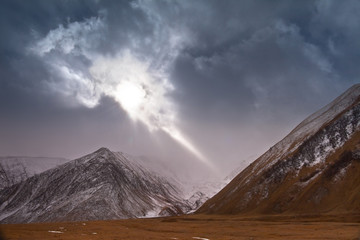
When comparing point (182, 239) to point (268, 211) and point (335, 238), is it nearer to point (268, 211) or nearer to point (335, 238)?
point (335, 238)

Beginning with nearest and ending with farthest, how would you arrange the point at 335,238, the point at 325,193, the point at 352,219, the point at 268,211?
the point at 335,238
the point at 352,219
the point at 325,193
the point at 268,211

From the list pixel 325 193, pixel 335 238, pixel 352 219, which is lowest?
pixel 335 238

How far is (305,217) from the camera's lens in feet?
488

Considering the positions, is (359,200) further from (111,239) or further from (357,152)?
(111,239)

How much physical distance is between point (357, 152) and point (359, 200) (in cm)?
4419

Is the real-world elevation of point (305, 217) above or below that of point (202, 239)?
above

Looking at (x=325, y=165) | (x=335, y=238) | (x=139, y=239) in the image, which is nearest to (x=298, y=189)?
(x=325, y=165)

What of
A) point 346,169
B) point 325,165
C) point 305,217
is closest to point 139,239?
point 305,217

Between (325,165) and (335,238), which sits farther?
(325,165)

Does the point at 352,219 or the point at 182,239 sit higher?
the point at 352,219

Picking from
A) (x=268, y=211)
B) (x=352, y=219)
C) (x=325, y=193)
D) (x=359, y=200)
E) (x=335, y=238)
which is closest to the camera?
(x=335, y=238)

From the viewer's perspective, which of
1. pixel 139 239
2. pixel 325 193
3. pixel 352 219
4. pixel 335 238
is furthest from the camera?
pixel 325 193

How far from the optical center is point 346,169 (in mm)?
176875

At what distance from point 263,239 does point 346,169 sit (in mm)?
127683
